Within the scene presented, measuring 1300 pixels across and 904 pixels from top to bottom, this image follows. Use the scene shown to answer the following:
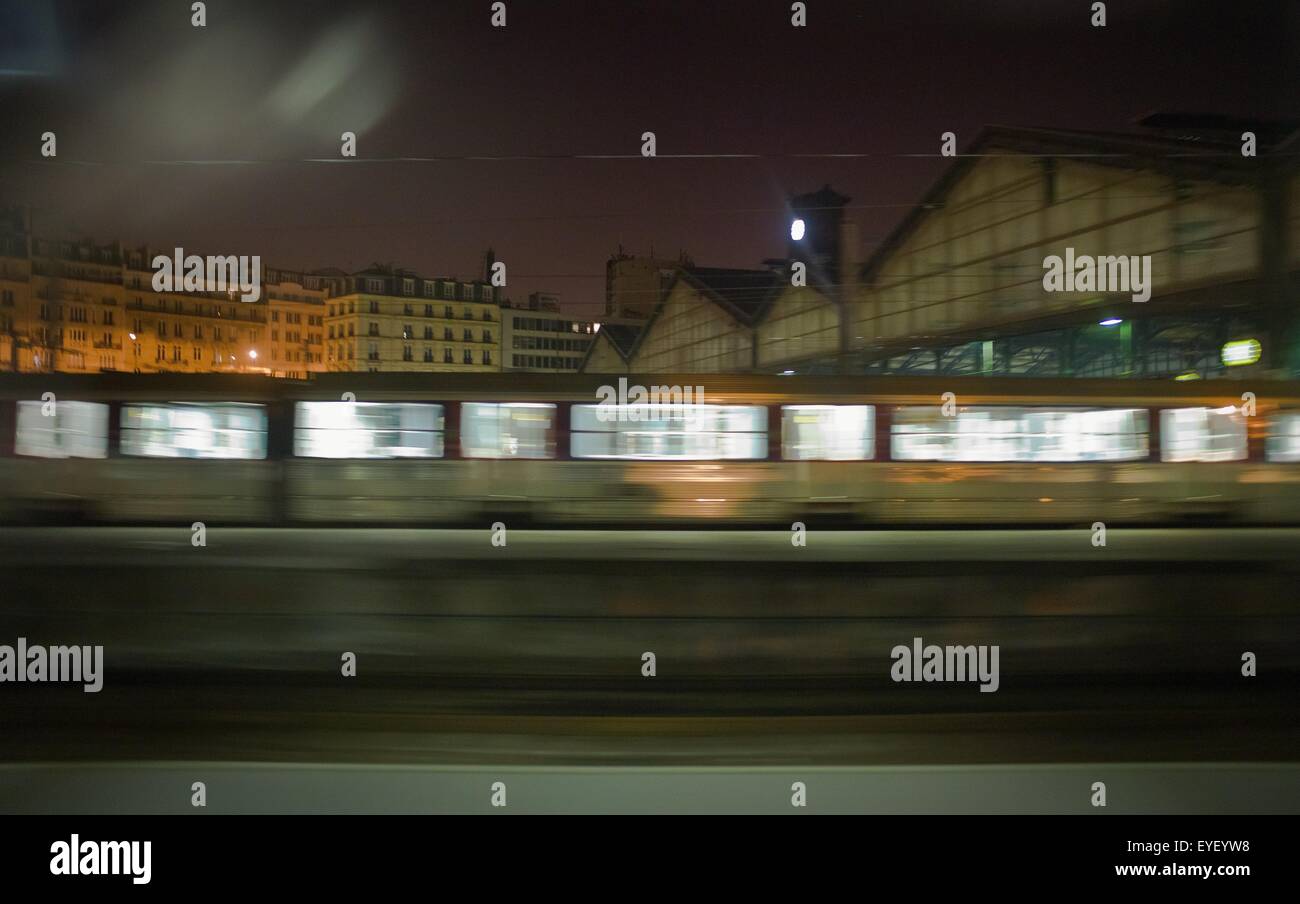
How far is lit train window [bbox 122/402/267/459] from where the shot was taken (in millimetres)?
13781

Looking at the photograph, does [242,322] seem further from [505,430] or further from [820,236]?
[820,236]

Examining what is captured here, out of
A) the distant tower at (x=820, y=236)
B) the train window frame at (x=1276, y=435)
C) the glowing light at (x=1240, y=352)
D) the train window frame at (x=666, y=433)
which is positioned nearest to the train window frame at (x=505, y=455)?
the train window frame at (x=666, y=433)

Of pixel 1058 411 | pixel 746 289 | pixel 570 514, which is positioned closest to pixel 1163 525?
pixel 1058 411

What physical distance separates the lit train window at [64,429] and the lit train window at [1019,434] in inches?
464

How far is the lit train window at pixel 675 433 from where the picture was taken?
539 inches

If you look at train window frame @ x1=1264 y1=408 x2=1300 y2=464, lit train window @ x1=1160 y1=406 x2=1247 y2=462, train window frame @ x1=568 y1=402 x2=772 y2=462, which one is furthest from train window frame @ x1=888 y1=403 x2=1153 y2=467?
train window frame @ x1=568 y1=402 x2=772 y2=462

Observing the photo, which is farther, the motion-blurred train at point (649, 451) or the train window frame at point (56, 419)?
the motion-blurred train at point (649, 451)

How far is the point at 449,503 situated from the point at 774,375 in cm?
522

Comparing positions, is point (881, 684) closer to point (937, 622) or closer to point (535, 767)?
point (937, 622)

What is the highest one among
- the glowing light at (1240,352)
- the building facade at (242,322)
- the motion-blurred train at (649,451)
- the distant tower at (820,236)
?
the distant tower at (820,236)

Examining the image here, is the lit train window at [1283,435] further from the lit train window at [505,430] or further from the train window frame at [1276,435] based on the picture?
the lit train window at [505,430]

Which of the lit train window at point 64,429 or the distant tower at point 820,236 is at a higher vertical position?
the distant tower at point 820,236

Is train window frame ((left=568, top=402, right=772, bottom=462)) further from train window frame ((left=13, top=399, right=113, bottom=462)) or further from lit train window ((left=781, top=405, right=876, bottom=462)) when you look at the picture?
train window frame ((left=13, top=399, right=113, bottom=462))

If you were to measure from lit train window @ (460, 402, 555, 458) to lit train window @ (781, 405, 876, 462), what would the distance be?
12.1 feet
